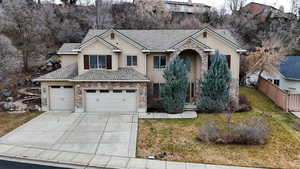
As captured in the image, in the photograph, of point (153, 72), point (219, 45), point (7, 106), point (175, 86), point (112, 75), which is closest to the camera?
Result: point (175, 86)

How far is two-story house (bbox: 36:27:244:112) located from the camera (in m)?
19.6

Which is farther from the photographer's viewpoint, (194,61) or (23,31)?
(23,31)

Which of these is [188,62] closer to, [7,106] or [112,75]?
[112,75]

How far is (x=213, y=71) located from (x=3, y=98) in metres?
20.3

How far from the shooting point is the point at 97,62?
2039 cm

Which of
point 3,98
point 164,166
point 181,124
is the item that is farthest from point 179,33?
point 3,98

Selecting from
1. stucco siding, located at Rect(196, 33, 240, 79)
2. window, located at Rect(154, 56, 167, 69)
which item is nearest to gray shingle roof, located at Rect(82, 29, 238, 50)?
window, located at Rect(154, 56, 167, 69)

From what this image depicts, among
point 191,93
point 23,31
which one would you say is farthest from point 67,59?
point 191,93

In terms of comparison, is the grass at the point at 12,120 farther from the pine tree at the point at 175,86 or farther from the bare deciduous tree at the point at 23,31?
the bare deciduous tree at the point at 23,31

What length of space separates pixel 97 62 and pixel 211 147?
12047mm

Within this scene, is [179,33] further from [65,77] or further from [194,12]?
[194,12]

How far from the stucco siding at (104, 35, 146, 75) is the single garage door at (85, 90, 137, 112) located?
8.68 feet

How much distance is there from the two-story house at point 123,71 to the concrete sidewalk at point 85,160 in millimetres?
7708

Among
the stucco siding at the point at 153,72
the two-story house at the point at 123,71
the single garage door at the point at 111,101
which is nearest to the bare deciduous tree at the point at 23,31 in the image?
the two-story house at the point at 123,71
